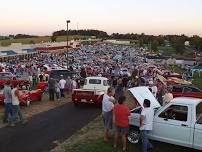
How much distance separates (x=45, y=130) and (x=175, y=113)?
5.02 metres

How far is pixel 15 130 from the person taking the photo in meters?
12.9

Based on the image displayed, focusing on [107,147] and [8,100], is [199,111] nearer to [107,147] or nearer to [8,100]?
[107,147]

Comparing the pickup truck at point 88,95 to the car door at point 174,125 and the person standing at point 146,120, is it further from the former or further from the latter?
the person standing at point 146,120

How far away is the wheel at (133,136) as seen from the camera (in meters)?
11.0

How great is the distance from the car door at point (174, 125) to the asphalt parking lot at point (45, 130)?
3.25m

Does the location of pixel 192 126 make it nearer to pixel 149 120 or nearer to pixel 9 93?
pixel 149 120

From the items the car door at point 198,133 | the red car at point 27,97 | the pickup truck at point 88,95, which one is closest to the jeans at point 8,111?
the red car at point 27,97

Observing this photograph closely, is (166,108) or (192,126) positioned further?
(166,108)

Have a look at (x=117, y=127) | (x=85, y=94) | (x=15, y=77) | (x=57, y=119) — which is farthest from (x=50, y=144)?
(x=15, y=77)

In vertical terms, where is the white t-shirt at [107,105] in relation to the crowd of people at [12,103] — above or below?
above

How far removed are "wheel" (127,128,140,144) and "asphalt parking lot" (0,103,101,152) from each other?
222 cm

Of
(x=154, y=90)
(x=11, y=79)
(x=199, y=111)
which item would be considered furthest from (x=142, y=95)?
(x=11, y=79)

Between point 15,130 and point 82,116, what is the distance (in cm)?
395

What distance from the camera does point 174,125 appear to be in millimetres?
9820
